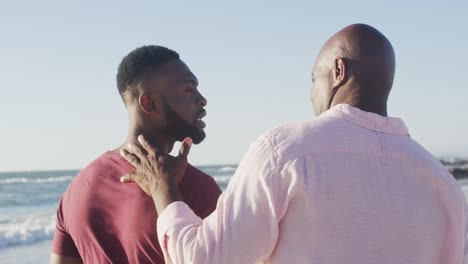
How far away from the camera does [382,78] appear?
246 centimetres

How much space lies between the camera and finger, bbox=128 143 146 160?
2865 mm

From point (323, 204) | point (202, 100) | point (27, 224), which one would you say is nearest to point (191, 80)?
point (202, 100)

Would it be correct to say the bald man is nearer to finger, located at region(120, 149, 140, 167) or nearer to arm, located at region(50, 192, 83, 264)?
finger, located at region(120, 149, 140, 167)

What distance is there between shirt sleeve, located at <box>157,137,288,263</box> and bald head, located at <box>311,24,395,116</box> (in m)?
0.35

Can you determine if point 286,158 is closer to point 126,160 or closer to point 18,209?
point 126,160

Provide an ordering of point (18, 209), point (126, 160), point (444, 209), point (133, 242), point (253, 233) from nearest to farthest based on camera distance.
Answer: point (253, 233) → point (444, 209) → point (133, 242) → point (126, 160) → point (18, 209)

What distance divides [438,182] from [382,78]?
39cm

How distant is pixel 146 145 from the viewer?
2854mm

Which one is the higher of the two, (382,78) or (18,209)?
(382,78)

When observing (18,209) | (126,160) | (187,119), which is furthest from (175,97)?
(18,209)

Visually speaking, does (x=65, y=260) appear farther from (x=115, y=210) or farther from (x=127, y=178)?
(x=127, y=178)

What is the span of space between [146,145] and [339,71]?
830 millimetres

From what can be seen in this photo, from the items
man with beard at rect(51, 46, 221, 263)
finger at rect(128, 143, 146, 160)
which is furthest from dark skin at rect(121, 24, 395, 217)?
man with beard at rect(51, 46, 221, 263)

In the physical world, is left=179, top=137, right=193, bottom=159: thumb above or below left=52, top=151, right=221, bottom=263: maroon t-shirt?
above
